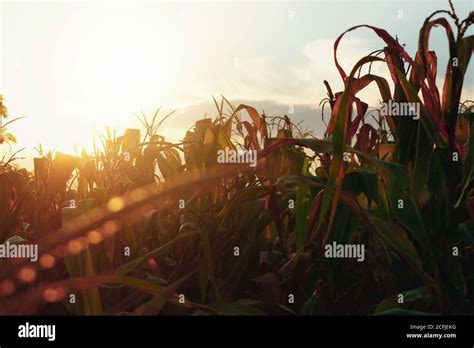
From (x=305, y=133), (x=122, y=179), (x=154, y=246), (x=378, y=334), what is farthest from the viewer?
(x=305, y=133)

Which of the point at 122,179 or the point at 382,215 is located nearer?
the point at 382,215

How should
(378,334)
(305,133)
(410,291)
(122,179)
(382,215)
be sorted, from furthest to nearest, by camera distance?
(305,133) → (122,179) → (382,215) → (410,291) → (378,334)

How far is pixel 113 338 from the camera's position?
1372mm

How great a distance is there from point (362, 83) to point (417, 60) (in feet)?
0.56

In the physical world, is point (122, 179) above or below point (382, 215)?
above

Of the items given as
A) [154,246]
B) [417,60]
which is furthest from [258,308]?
[417,60]

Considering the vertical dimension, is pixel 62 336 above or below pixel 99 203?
below

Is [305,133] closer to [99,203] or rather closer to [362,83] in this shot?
[362,83]

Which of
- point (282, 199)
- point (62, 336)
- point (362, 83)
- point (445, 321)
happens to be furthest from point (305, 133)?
point (62, 336)

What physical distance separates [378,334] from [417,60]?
753mm

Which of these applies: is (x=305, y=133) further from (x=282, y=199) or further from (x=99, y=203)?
(x=99, y=203)

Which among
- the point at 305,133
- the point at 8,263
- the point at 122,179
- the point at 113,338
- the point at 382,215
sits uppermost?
the point at 305,133

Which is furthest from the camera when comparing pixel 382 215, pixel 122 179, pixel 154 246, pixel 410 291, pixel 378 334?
pixel 154 246

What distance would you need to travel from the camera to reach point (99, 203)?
1561 mm
